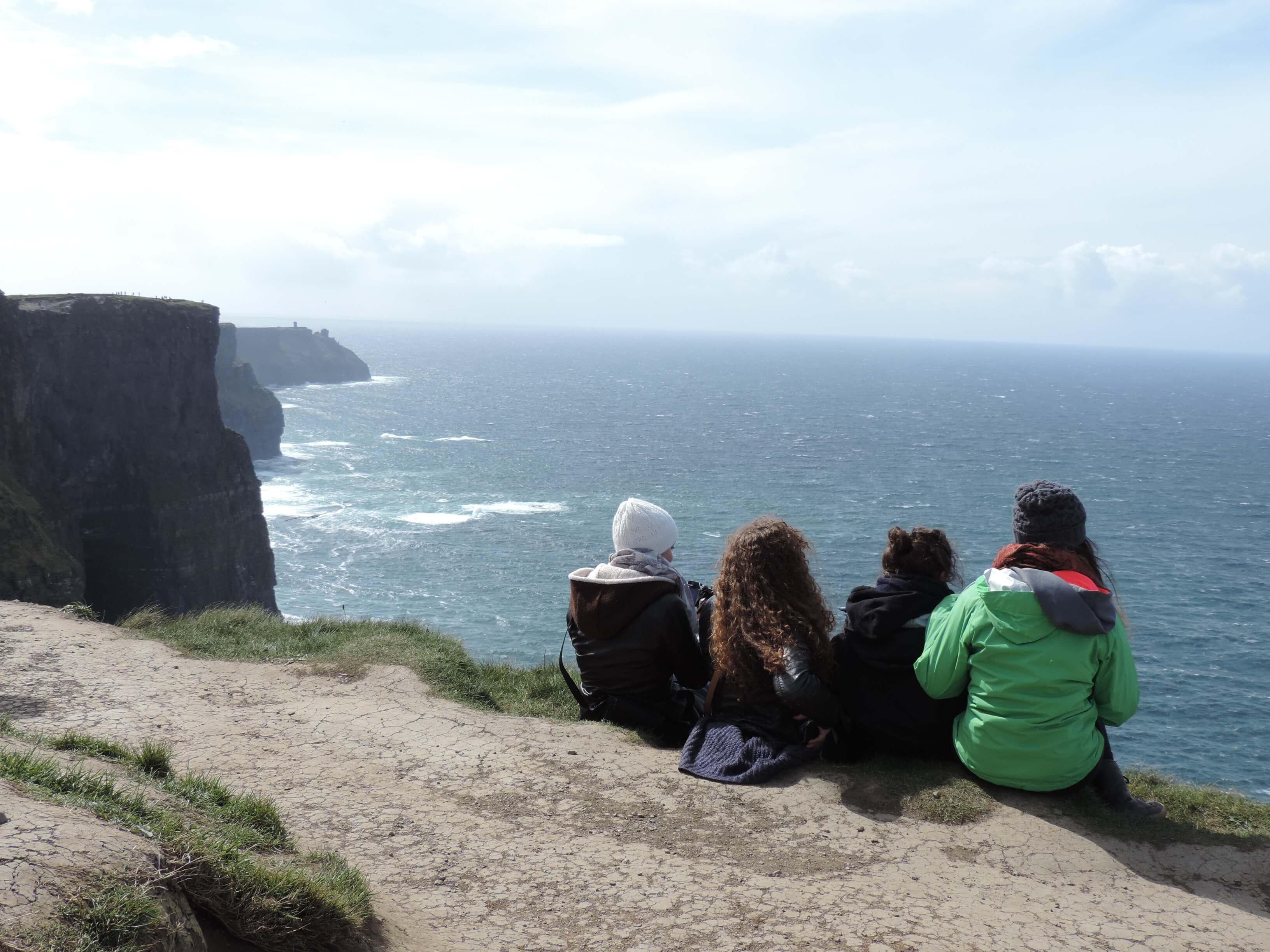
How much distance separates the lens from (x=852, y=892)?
18.2ft

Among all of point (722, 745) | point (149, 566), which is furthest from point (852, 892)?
point (149, 566)

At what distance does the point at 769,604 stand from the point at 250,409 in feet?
301

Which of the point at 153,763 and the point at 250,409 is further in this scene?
the point at 250,409

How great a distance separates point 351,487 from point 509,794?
7170 centimetres

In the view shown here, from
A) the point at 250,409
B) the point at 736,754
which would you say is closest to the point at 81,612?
the point at 736,754

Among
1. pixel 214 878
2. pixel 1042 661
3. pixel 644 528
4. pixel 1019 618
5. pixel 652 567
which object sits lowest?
pixel 214 878

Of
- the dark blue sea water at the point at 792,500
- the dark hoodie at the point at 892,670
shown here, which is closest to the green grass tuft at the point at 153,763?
the dark hoodie at the point at 892,670

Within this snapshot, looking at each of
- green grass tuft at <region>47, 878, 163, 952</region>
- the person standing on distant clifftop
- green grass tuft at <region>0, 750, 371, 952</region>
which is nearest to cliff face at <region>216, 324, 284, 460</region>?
green grass tuft at <region>0, 750, 371, 952</region>

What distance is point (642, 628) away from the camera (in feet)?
25.9

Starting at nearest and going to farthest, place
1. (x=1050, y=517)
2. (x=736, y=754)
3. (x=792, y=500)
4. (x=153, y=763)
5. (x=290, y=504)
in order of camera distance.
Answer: (x=1050, y=517) → (x=153, y=763) → (x=736, y=754) → (x=792, y=500) → (x=290, y=504)

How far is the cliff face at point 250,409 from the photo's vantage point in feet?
290

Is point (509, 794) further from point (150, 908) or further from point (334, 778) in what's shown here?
point (150, 908)

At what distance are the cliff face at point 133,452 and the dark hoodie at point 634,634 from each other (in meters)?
34.1

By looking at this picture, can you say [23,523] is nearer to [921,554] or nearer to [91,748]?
[91,748]
